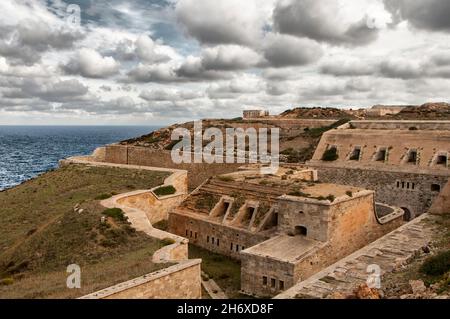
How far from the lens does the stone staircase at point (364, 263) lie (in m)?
14.3

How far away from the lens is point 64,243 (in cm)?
2106

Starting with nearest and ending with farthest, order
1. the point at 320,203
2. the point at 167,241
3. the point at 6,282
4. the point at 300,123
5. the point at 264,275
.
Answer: the point at 6,282 → the point at 264,275 → the point at 167,241 → the point at 320,203 → the point at 300,123

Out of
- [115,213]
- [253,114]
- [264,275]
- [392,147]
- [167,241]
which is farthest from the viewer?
[253,114]

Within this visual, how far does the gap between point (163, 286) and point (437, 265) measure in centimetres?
987

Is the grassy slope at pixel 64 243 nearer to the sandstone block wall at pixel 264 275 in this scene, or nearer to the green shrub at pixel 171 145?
the sandstone block wall at pixel 264 275

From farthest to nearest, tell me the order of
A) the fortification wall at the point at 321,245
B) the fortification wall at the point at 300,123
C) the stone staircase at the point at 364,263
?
the fortification wall at the point at 300,123
the fortification wall at the point at 321,245
the stone staircase at the point at 364,263

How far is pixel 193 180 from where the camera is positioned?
40.2 metres

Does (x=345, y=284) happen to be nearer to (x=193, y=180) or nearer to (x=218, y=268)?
(x=218, y=268)

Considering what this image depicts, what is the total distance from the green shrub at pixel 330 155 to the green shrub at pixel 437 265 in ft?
65.6

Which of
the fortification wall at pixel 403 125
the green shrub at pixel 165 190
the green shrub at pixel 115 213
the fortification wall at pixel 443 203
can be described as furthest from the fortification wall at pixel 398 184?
the green shrub at pixel 115 213

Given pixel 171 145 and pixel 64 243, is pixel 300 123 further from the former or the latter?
pixel 64 243

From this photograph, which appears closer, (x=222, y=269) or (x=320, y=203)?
(x=320, y=203)

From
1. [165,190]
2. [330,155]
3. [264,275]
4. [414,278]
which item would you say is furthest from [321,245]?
[330,155]

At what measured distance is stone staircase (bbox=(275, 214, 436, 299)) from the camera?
1428 cm
